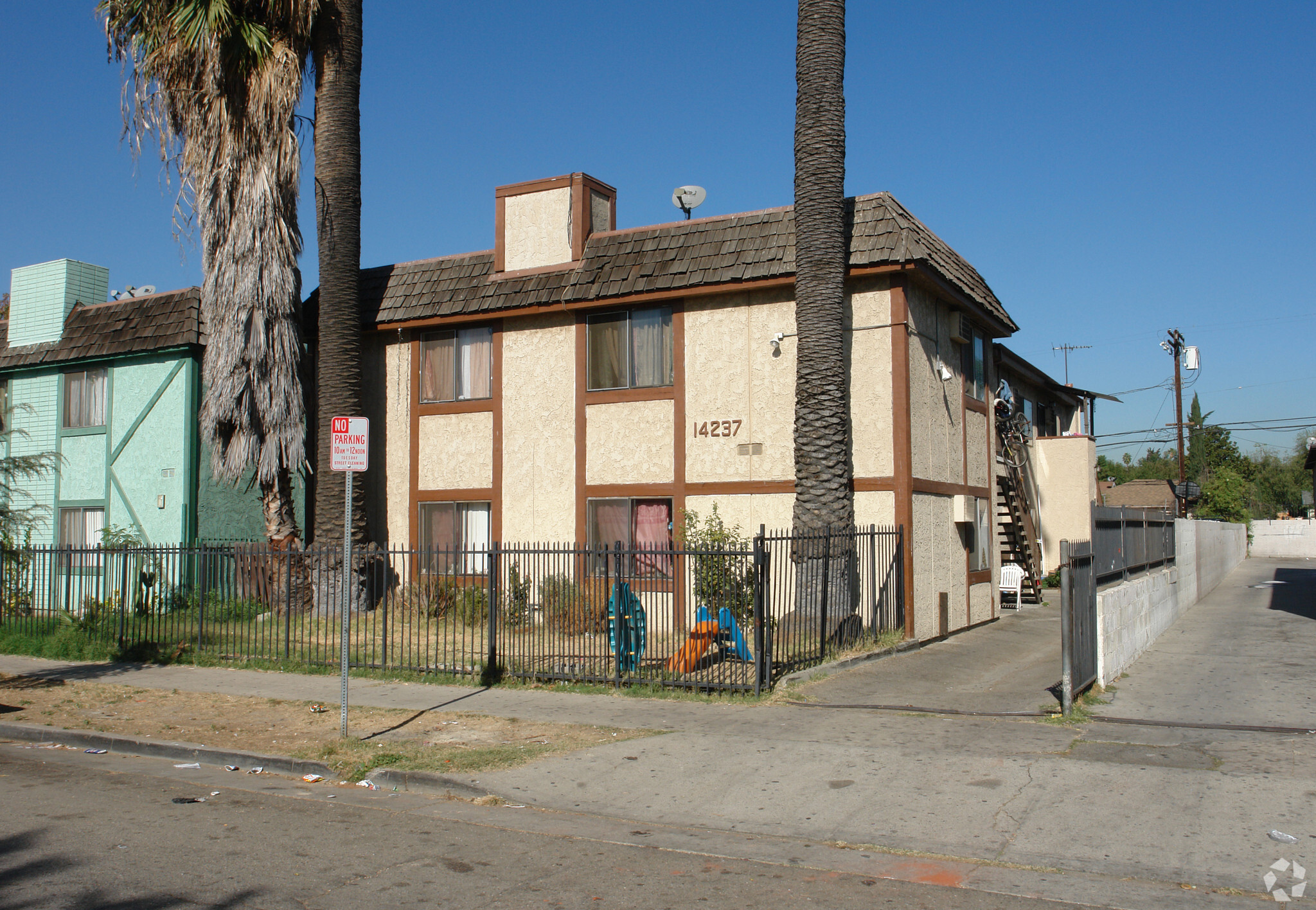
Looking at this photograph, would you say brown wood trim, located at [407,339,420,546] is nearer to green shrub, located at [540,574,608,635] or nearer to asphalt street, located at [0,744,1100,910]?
green shrub, located at [540,574,608,635]

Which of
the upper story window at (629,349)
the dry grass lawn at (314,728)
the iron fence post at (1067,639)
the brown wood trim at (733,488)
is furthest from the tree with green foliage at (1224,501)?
the dry grass lawn at (314,728)

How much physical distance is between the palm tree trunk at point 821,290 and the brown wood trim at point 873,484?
2.56 feet

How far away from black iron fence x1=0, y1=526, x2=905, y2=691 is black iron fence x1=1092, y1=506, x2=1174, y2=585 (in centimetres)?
283

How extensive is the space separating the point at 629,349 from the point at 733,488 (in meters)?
3.10

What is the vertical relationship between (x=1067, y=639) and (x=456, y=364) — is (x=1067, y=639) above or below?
below

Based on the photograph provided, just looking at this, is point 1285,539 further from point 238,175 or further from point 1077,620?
point 238,175

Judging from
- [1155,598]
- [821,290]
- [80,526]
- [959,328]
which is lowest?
[1155,598]

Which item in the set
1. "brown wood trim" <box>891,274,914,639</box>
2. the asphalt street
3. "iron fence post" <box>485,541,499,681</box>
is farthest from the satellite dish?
the asphalt street

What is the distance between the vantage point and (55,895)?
5.40 meters

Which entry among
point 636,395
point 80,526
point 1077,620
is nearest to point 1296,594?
point 636,395

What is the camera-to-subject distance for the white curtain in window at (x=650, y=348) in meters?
17.5

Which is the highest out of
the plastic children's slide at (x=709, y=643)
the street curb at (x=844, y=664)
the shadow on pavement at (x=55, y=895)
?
the plastic children's slide at (x=709, y=643)

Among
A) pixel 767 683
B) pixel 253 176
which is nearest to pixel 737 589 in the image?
pixel 767 683

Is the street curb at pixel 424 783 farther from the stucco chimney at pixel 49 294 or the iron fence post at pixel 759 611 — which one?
the stucco chimney at pixel 49 294
